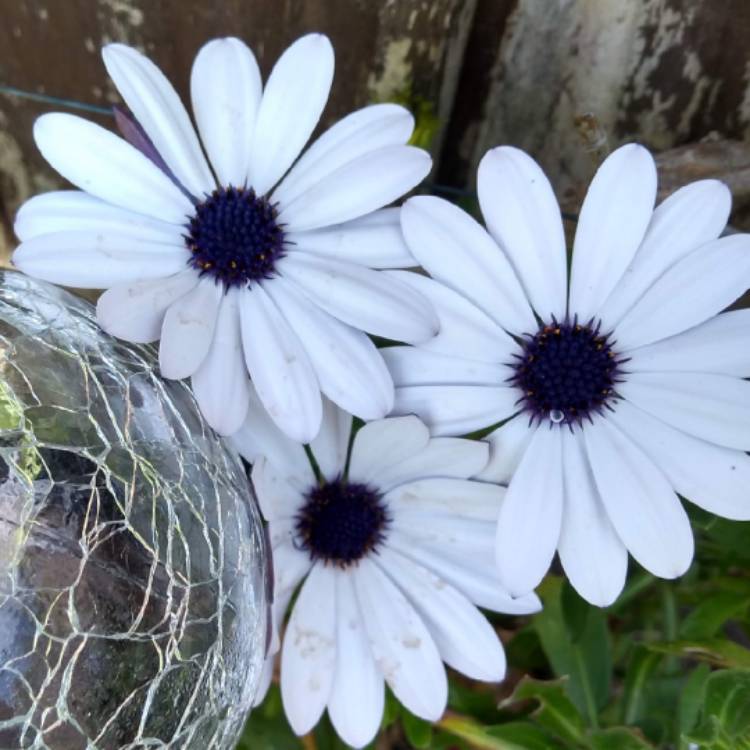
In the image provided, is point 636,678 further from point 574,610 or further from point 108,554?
point 108,554

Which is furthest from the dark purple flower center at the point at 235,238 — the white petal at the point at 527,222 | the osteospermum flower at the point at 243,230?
the white petal at the point at 527,222

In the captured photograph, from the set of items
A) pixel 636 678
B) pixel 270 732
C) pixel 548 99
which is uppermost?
pixel 548 99

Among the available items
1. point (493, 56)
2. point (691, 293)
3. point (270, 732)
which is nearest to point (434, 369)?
point (691, 293)

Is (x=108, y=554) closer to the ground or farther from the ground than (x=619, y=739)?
farther from the ground

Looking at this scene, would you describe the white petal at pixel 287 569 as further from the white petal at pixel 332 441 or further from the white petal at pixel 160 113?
the white petal at pixel 160 113

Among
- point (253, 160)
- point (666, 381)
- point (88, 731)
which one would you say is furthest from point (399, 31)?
point (88, 731)

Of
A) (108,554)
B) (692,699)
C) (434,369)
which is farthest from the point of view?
(692,699)

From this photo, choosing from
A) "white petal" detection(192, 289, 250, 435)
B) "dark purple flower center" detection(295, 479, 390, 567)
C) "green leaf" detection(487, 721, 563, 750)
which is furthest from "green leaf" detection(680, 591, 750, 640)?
"white petal" detection(192, 289, 250, 435)
